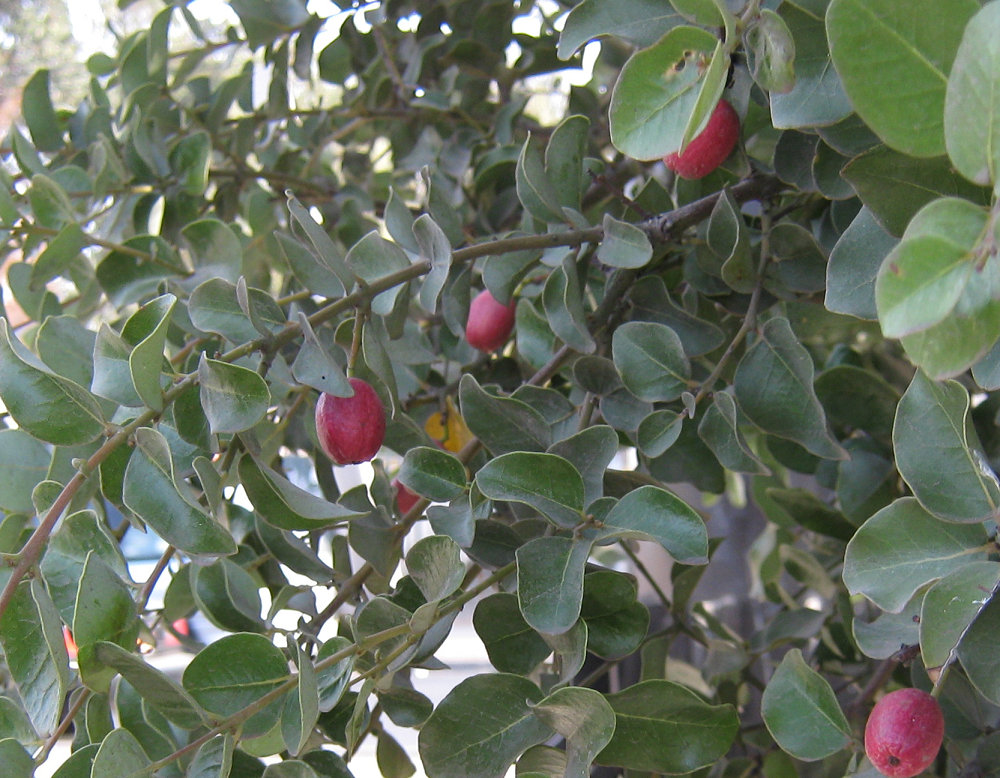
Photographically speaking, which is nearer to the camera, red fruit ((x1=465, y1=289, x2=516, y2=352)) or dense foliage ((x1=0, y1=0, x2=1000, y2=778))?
dense foliage ((x1=0, y1=0, x2=1000, y2=778))

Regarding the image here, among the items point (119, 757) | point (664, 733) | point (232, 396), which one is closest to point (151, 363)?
point (232, 396)

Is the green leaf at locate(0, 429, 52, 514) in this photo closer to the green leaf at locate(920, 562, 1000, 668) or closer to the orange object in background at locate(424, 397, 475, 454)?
the orange object in background at locate(424, 397, 475, 454)

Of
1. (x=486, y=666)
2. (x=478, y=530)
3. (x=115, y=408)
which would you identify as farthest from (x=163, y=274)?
(x=486, y=666)

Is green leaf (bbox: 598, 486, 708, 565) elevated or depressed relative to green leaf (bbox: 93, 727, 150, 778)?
elevated

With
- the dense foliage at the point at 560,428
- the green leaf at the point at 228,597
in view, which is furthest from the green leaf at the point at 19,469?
the green leaf at the point at 228,597

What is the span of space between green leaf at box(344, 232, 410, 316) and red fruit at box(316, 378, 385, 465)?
1.3 inches

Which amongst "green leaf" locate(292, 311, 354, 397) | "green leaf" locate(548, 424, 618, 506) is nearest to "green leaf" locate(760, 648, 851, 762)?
"green leaf" locate(548, 424, 618, 506)

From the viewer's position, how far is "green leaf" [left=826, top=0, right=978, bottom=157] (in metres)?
0.21

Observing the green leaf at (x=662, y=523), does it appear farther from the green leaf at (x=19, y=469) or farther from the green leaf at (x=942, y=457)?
the green leaf at (x=19, y=469)

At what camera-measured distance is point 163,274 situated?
0.48m

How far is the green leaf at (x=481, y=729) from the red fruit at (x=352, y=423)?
0.10 meters

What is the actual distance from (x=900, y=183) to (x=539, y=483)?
0.15m

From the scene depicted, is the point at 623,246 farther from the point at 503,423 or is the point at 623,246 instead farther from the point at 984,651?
the point at 984,651

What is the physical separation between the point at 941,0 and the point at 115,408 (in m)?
0.34
